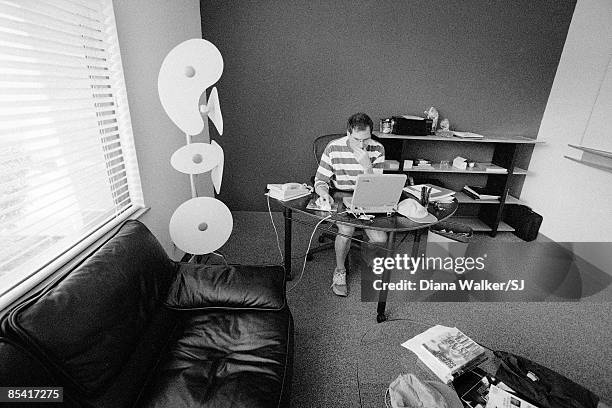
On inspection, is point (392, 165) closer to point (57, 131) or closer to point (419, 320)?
point (419, 320)

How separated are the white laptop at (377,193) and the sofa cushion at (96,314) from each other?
1137 mm

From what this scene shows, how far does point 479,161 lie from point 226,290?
310cm

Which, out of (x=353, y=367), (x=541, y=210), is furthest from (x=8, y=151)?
(x=541, y=210)

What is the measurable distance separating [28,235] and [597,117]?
405 cm

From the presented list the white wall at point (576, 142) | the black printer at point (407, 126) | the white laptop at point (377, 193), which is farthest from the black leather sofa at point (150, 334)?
the white wall at point (576, 142)

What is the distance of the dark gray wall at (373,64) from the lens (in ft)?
9.82

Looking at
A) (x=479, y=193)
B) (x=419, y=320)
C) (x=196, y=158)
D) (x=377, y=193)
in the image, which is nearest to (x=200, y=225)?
(x=196, y=158)

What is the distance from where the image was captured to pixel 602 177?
2701 millimetres

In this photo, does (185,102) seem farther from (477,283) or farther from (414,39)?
(477,283)

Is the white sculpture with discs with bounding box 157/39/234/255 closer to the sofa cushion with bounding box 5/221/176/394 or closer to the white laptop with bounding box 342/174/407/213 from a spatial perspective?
the sofa cushion with bounding box 5/221/176/394

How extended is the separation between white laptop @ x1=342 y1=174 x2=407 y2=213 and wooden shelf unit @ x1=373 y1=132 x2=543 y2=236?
4.19 ft

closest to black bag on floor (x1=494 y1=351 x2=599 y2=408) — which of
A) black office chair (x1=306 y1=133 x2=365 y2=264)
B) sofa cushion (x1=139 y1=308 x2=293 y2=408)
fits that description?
sofa cushion (x1=139 y1=308 x2=293 y2=408)

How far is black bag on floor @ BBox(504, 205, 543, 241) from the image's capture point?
128 inches

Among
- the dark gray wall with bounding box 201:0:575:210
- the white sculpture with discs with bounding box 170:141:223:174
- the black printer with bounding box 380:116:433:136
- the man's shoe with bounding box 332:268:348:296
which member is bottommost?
the man's shoe with bounding box 332:268:348:296
